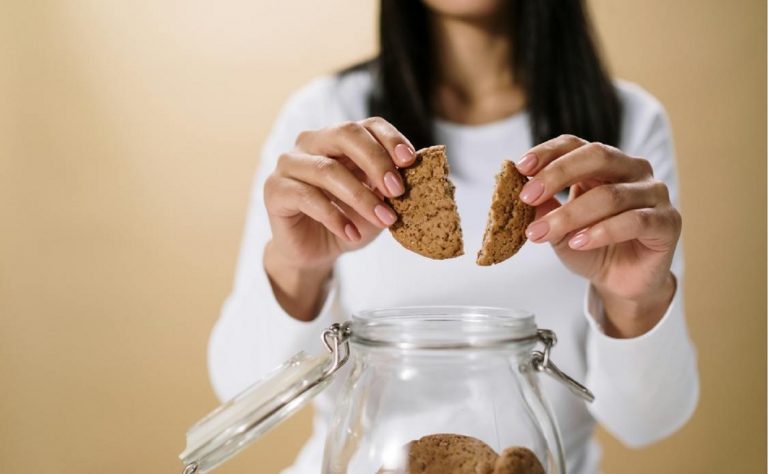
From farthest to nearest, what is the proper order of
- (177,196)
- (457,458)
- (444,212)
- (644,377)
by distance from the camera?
1. (177,196)
2. (644,377)
3. (444,212)
4. (457,458)

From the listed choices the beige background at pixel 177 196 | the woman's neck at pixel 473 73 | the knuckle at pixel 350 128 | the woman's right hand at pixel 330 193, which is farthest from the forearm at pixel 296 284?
the beige background at pixel 177 196

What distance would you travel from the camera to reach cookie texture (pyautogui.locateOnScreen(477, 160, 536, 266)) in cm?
54

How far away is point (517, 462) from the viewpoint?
0.42m

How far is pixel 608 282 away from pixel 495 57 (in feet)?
1.93

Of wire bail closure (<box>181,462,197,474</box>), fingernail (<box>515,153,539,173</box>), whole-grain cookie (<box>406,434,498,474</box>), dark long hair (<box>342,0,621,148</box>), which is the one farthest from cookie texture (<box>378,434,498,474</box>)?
dark long hair (<box>342,0,621,148</box>)

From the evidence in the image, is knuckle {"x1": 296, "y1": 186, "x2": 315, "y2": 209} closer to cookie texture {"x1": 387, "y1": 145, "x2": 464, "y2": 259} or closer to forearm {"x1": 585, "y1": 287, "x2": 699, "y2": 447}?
cookie texture {"x1": 387, "y1": 145, "x2": 464, "y2": 259}

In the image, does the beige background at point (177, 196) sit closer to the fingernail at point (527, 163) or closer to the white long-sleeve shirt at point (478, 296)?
the white long-sleeve shirt at point (478, 296)

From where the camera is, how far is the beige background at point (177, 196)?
62.1 inches

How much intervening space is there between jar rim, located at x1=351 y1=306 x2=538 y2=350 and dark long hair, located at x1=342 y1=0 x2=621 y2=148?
0.67 m

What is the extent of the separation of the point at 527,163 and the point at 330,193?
18cm

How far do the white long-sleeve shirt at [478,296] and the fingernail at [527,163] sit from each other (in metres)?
0.33

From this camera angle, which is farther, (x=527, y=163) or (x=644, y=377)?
(x=644, y=377)

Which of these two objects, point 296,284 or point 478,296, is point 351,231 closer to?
point 296,284

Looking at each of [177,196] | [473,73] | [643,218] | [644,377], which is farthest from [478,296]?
[177,196]
